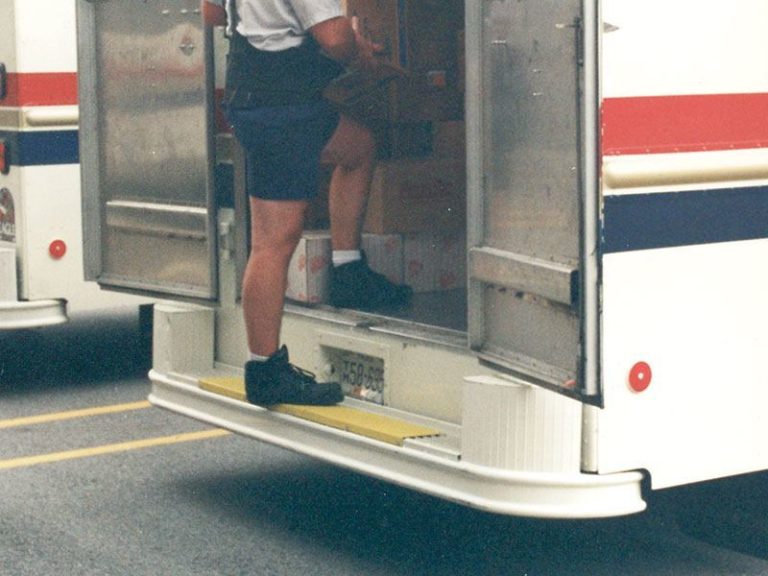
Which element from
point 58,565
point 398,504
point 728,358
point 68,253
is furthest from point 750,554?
point 68,253

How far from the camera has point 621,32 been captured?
4535mm

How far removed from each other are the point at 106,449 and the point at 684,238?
11.1 ft

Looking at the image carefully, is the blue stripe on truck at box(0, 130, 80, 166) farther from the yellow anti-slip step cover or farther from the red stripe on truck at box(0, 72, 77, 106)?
the yellow anti-slip step cover

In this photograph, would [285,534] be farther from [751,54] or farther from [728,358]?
[751,54]

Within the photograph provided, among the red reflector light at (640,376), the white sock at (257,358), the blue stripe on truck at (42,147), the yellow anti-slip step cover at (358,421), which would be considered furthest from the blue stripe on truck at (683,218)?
the blue stripe on truck at (42,147)

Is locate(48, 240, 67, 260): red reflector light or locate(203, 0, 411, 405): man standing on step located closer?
locate(203, 0, 411, 405): man standing on step

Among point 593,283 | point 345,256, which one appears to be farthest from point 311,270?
point 593,283

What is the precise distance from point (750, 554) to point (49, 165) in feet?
13.7

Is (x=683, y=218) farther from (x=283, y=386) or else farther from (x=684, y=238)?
(x=283, y=386)

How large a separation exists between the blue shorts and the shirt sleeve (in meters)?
0.28

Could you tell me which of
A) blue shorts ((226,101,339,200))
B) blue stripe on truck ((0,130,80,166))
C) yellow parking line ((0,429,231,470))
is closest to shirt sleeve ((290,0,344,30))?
blue shorts ((226,101,339,200))

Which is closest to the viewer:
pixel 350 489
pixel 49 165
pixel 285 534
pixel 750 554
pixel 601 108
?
pixel 601 108

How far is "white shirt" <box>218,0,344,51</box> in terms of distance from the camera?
5.53 m

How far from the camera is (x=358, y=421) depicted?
18.0 feet
